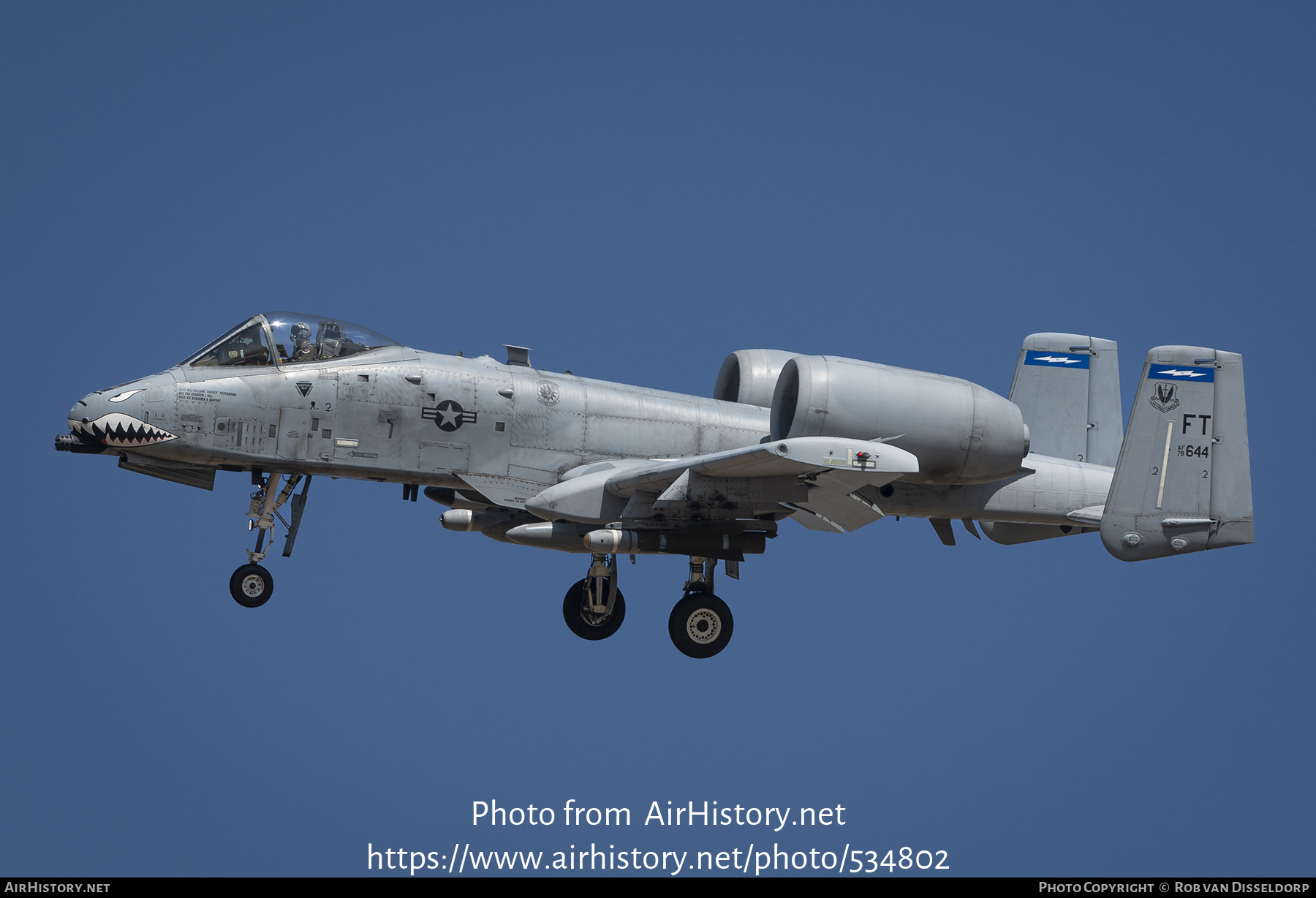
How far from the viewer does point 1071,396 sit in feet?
65.4

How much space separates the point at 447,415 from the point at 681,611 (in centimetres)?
356

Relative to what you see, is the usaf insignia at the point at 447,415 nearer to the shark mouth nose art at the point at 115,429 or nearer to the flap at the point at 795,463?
the flap at the point at 795,463

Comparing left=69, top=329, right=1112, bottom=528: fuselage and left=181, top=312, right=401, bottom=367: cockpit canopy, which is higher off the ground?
left=181, top=312, right=401, bottom=367: cockpit canopy

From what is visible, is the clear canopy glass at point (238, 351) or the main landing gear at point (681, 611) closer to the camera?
the clear canopy glass at point (238, 351)

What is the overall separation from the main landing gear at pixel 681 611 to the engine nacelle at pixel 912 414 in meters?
2.00

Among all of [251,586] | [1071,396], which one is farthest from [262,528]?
[1071,396]

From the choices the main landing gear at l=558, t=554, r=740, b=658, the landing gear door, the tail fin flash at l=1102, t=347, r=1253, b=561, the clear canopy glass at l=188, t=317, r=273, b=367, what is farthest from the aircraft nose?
the tail fin flash at l=1102, t=347, r=1253, b=561

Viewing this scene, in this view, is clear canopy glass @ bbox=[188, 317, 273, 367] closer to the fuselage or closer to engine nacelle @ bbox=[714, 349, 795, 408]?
the fuselage

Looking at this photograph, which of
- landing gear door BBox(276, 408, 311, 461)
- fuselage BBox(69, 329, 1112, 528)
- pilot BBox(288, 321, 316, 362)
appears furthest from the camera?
pilot BBox(288, 321, 316, 362)

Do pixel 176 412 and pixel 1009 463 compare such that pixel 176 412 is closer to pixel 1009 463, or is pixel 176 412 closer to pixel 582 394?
pixel 582 394

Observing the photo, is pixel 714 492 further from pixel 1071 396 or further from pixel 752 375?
pixel 1071 396

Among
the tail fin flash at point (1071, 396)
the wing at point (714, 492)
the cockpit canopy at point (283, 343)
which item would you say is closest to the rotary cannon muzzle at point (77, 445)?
the cockpit canopy at point (283, 343)

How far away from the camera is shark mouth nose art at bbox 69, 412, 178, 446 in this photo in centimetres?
1652

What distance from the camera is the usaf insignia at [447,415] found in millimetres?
17312
